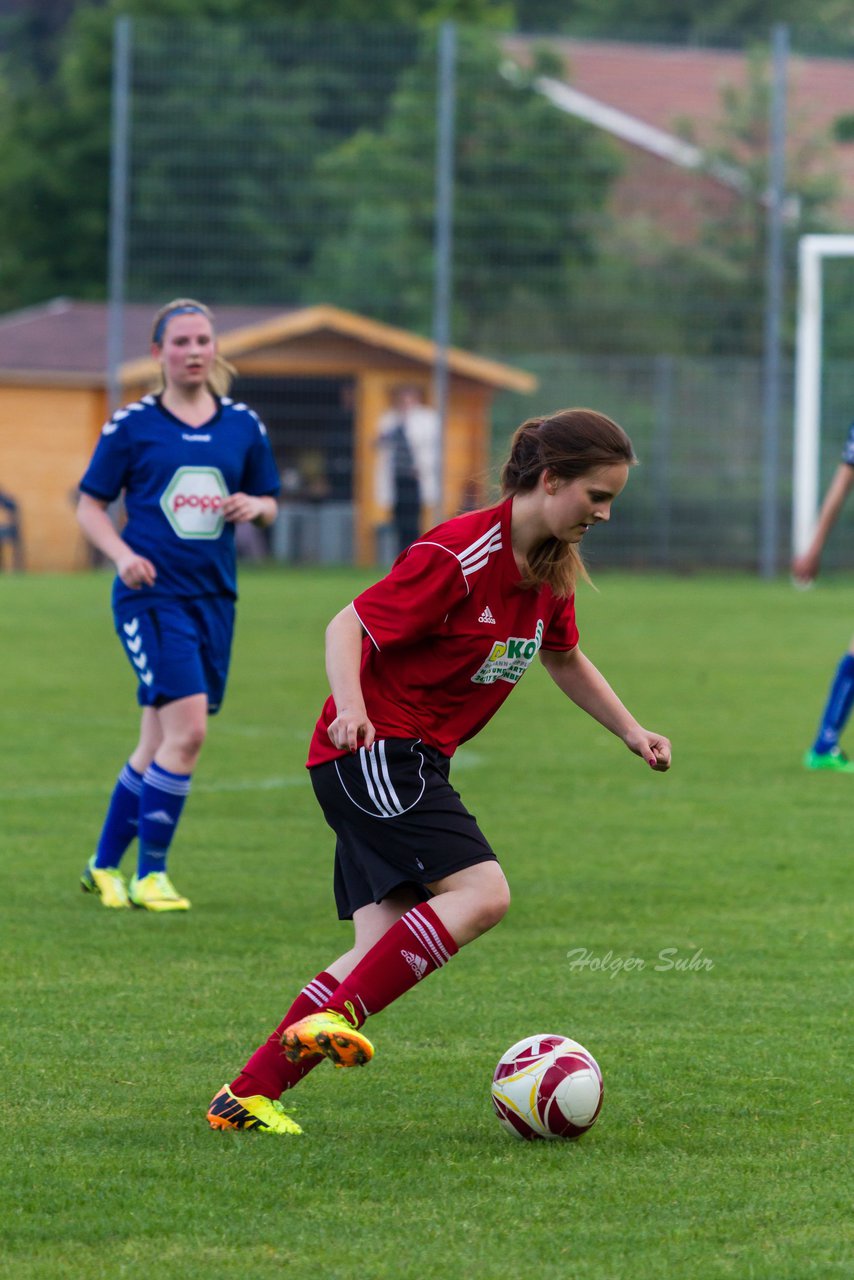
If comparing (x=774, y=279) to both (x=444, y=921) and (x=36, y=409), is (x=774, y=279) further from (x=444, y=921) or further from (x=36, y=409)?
(x=444, y=921)

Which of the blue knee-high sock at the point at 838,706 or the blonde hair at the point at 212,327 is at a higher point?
the blonde hair at the point at 212,327

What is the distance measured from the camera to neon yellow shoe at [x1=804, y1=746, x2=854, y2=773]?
Answer: 997cm

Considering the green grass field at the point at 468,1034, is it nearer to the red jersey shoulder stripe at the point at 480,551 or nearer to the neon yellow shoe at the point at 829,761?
the neon yellow shoe at the point at 829,761

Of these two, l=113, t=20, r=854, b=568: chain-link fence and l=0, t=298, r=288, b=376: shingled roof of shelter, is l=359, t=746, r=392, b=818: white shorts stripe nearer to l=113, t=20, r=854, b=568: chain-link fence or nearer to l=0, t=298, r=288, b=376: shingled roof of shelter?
l=113, t=20, r=854, b=568: chain-link fence

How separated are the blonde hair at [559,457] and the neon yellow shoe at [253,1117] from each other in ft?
3.87

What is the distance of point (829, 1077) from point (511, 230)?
72.2ft

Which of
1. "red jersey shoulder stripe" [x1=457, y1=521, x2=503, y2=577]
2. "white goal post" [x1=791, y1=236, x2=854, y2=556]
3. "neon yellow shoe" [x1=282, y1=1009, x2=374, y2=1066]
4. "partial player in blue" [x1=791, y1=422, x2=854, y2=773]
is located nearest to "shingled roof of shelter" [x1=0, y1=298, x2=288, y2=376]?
"white goal post" [x1=791, y1=236, x2=854, y2=556]

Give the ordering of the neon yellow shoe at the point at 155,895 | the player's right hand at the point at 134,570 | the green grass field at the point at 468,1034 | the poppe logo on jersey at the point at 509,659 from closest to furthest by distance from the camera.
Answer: the green grass field at the point at 468,1034, the poppe logo on jersey at the point at 509,659, the player's right hand at the point at 134,570, the neon yellow shoe at the point at 155,895

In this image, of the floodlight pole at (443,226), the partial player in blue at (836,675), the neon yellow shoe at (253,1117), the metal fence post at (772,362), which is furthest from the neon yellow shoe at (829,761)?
the metal fence post at (772,362)

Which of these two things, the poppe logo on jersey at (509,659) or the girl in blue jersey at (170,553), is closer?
the poppe logo on jersey at (509,659)

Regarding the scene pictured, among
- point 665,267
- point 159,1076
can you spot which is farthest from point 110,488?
point 665,267

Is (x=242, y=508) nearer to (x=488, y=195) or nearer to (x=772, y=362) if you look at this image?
(x=772, y=362)

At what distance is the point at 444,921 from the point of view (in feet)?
13.7

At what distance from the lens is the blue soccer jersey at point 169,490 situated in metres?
6.82
